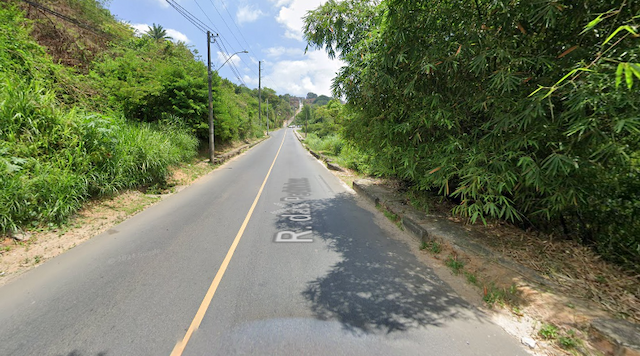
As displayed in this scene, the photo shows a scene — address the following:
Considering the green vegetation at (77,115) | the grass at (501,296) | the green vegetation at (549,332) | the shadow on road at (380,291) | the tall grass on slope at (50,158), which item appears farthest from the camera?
the green vegetation at (77,115)

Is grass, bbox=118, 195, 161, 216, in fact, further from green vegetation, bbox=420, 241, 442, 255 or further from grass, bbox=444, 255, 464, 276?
grass, bbox=444, 255, 464, 276

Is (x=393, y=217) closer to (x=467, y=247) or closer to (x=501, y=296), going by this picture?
(x=467, y=247)

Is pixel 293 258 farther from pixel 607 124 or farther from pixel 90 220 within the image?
pixel 90 220

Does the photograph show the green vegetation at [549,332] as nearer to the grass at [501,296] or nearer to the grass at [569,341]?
the grass at [569,341]

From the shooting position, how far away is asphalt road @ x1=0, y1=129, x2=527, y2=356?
2484 millimetres

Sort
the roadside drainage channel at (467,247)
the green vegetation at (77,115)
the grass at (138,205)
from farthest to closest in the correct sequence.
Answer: the grass at (138,205)
the green vegetation at (77,115)
the roadside drainage channel at (467,247)

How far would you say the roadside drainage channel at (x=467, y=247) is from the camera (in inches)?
85.7

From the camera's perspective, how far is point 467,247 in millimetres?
4156

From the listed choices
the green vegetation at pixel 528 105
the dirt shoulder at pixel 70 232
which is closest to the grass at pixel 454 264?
the green vegetation at pixel 528 105

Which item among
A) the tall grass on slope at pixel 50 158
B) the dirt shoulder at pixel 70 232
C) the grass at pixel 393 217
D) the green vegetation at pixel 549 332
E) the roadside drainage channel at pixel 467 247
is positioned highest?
the tall grass on slope at pixel 50 158

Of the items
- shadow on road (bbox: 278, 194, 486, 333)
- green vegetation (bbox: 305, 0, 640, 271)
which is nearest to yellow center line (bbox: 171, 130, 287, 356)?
shadow on road (bbox: 278, 194, 486, 333)

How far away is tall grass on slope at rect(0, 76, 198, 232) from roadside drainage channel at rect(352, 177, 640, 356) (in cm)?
688

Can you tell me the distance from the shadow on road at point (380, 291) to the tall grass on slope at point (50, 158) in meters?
5.14

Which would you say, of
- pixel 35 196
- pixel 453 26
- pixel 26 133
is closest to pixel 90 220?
pixel 35 196
